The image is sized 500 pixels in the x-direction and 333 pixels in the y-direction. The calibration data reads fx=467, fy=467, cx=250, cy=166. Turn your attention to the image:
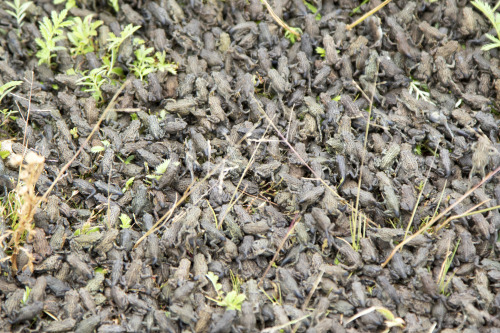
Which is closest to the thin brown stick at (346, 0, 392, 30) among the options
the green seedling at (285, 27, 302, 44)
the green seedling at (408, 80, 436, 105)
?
the green seedling at (285, 27, 302, 44)

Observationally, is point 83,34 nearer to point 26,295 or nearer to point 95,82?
point 95,82

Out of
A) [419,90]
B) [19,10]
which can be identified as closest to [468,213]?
[419,90]

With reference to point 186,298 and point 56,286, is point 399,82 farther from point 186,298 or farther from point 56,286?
point 56,286

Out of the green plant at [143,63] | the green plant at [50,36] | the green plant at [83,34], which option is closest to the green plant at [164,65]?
the green plant at [143,63]

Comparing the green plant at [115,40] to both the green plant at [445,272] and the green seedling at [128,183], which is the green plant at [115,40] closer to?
the green seedling at [128,183]

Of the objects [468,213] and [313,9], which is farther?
[313,9]

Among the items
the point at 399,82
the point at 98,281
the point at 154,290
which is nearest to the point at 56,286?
the point at 98,281

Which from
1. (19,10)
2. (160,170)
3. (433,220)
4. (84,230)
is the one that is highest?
(19,10)
